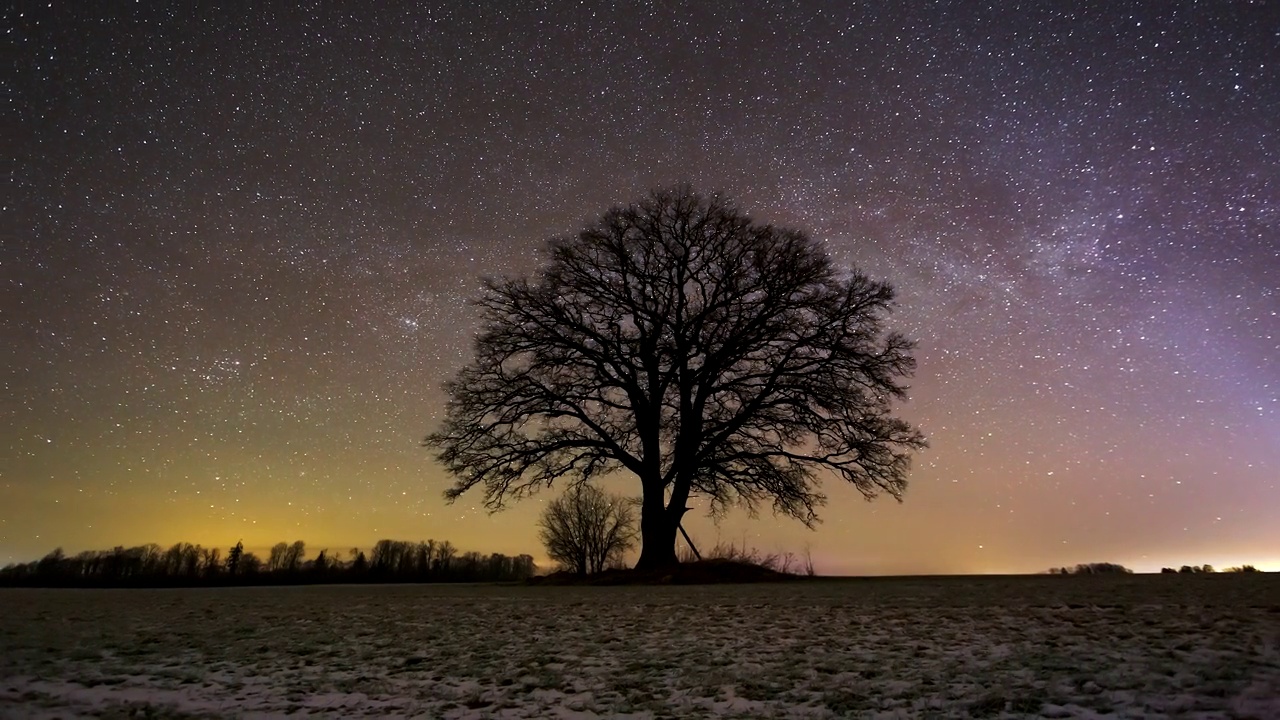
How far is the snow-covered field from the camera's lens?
6.21m

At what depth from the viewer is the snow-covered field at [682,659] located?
6.21 m

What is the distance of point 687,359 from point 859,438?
18.1ft

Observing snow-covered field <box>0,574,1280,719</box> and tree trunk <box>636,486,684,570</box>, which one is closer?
snow-covered field <box>0,574,1280,719</box>

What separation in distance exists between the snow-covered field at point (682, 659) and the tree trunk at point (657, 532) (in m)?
8.21

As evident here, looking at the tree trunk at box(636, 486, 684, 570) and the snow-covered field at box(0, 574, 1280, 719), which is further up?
the tree trunk at box(636, 486, 684, 570)

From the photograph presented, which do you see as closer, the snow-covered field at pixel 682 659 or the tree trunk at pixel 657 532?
the snow-covered field at pixel 682 659

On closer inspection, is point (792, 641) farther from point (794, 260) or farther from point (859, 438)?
point (794, 260)

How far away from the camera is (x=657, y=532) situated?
20.6 m

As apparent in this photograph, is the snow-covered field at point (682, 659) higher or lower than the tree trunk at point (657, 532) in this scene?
A: lower

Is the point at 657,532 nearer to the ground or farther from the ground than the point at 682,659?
farther from the ground

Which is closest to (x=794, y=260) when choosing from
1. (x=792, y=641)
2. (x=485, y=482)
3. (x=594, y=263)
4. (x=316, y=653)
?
(x=594, y=263)

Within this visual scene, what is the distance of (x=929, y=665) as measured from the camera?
7223mm

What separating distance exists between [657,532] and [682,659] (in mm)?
12871

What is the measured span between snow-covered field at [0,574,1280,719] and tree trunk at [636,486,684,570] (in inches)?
323
